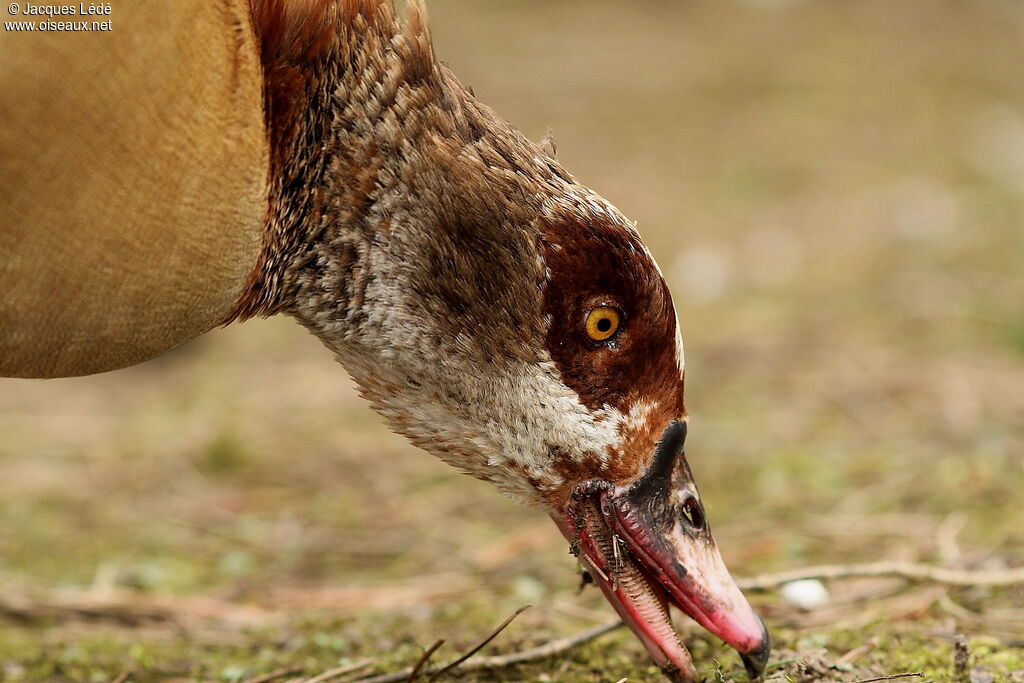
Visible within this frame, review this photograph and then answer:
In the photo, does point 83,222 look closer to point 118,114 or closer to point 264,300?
point 118,114

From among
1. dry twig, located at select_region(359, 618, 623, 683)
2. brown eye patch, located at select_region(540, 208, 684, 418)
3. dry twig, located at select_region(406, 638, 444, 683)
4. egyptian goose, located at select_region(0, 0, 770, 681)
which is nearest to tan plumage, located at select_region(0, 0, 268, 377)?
egyptian goose, located at select_region(0, 0, 770, 681)

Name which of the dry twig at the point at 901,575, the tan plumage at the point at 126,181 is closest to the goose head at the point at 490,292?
the tan plumage at the point at 126,181

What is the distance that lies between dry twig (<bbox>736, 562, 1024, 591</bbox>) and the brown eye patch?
76 centimetres

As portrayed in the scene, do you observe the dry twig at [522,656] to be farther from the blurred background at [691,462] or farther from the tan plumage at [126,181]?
the tan plumage at [126,181]

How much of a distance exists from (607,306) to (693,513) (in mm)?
527

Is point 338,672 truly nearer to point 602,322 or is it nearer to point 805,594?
point 602,322

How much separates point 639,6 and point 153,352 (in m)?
12.3

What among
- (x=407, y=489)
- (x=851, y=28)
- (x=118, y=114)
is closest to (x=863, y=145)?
(x=851, y=28)

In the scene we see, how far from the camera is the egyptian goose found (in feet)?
7.64

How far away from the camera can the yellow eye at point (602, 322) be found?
265cm

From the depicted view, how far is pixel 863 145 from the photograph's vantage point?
9.95m

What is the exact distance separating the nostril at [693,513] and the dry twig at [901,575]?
20.1 inches

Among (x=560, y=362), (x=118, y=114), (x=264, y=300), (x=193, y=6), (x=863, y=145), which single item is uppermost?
(x=863, y=145)

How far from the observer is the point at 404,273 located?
8.72 ft
